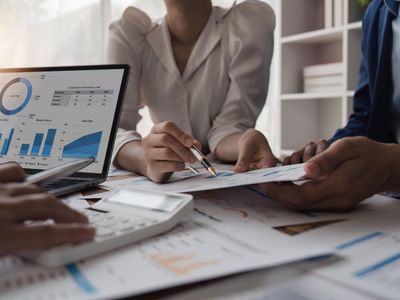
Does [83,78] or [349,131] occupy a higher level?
[83,78]

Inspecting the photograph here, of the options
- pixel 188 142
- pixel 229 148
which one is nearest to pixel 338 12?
pixel 229 148

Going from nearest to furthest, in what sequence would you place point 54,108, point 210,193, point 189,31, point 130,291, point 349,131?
point 130,291 < point 210,193 < point 54,108 < point 349,131 < point 189,31

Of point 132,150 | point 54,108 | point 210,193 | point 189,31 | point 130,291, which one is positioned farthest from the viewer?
point 189,31

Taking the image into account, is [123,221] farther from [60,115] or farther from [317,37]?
[317,37]

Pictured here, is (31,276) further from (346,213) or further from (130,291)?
(346,213)

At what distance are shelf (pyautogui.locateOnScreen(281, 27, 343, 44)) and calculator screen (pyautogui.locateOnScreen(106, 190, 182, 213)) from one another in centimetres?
175

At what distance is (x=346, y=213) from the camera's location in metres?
0.51

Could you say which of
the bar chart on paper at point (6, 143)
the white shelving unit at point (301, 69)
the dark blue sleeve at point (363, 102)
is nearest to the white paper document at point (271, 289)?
the bar chart on paper at point (6, 143)

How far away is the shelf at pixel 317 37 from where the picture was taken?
2.03 m

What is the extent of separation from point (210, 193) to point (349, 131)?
556mm

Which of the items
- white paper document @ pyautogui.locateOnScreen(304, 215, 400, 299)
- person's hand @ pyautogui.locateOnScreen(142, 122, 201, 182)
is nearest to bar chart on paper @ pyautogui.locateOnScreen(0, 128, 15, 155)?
person's hand @ pyautogui.locateOnScreen(142, 122, 201, 182)

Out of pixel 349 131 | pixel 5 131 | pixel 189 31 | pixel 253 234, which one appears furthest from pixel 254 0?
pixel 253 234

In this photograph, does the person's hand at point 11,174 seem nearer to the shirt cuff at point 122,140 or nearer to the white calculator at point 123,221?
the white calculator at point 123,221

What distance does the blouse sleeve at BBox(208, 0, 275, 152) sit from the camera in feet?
3.81
